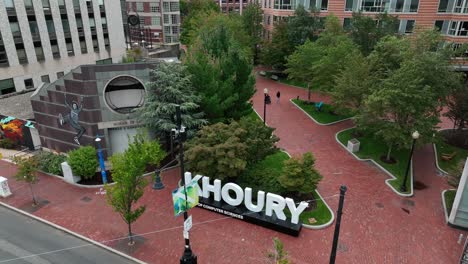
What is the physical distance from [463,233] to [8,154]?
113ft

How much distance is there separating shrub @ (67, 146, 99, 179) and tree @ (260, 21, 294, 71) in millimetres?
33730

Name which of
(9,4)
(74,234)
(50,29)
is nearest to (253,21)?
(50,29)

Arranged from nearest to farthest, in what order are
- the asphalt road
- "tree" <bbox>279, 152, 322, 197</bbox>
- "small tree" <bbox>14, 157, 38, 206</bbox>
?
the asphalt road < "tree" <bbox>279, 152, 322, 197</bbox> < "small tree" <bbox>14, 157, 38, 206</bbox>

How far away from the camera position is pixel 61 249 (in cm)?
1744

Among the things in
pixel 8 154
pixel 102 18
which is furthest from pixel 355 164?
pixel 102 18

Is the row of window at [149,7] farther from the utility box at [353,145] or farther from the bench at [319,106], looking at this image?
the utility box at [353,145]

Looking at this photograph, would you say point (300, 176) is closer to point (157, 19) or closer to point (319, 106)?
point (319, 106)

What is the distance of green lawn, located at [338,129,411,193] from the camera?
24.2 meters

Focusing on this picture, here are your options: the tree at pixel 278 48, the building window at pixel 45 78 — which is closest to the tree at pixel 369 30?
the tree at pixel 278 48

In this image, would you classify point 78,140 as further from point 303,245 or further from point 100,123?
point 303,245

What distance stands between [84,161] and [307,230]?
1582 cm

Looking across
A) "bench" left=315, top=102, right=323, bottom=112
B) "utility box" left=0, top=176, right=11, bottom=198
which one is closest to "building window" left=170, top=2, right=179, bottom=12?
"bench" left=315, top=102, right=323, bottom=112

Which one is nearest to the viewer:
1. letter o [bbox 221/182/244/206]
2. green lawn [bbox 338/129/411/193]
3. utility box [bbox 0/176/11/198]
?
letter o [bbox 221/182/244/206]

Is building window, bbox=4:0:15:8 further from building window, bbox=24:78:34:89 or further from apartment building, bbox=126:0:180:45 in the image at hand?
apartment building, bbox=126:0:180:45
